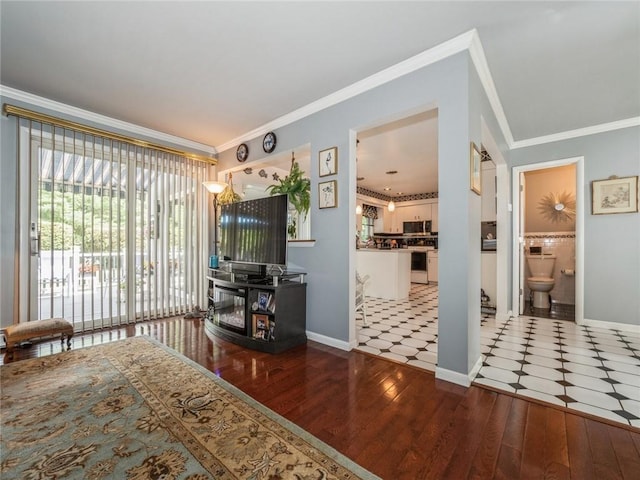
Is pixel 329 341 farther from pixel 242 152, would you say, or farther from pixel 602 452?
pixel 242 152

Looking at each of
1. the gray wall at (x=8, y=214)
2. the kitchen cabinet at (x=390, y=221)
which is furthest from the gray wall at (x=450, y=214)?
the kitchen cabinet at (x=390, y=221)

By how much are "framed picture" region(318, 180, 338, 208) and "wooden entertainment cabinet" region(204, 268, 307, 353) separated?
868 mm

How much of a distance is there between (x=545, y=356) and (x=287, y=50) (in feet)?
12.3

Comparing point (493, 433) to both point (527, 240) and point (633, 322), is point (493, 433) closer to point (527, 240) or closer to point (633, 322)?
point (633, 322)

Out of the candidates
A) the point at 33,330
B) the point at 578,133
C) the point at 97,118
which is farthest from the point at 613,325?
the point at 97,118

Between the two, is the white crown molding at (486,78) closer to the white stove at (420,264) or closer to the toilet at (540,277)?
the toilet at (540,277)

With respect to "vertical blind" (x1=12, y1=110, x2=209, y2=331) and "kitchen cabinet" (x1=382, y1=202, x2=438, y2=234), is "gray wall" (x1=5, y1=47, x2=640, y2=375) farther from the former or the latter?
"kitchen cabinet" (x1=382, y1=202, x2=438, y2=234)

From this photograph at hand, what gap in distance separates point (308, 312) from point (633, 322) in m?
4.15

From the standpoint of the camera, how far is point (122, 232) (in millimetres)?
3691

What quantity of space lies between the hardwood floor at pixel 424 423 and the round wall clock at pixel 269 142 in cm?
263

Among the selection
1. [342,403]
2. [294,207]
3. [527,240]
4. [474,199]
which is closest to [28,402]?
[342,403]

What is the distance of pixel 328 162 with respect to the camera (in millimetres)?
3031

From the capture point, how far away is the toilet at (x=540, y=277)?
4531 millimetres

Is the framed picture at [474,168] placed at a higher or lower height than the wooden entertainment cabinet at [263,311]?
higher
